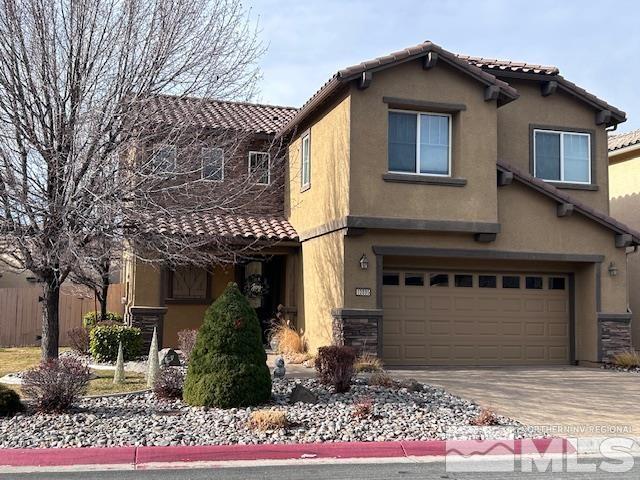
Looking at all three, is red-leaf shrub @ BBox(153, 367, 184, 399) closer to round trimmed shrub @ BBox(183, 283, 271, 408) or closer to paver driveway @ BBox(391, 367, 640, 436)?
round trimmed shrub @ BBox(183, 283, 271, 408)

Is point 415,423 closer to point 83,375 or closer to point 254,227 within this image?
point 83,375

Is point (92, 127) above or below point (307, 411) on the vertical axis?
above

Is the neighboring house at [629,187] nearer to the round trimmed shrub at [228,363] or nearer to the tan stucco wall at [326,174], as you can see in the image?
the tan stucco wall at [326,174]

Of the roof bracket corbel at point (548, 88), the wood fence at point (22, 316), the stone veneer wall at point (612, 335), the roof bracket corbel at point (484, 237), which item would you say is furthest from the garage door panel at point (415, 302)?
the wood fence at point (22, 316)

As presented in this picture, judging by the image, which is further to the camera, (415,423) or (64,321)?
(64,321)

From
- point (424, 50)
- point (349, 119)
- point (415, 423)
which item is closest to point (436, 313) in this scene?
point (349, 119)

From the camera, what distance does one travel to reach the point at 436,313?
16.3 metres

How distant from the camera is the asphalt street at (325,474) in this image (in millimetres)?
7254

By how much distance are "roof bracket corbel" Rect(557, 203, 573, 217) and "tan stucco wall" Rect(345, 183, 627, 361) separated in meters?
0.12

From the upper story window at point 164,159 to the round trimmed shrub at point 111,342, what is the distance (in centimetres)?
500

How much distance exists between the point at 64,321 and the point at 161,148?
43.1 feet

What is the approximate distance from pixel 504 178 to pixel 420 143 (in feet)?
6.89

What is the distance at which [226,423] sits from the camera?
9141mm

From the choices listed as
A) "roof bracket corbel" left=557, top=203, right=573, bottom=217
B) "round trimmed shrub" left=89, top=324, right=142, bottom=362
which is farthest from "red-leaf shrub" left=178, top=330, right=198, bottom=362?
"roof bracket corbel" left=557, top=203, right=573, bottom=217
